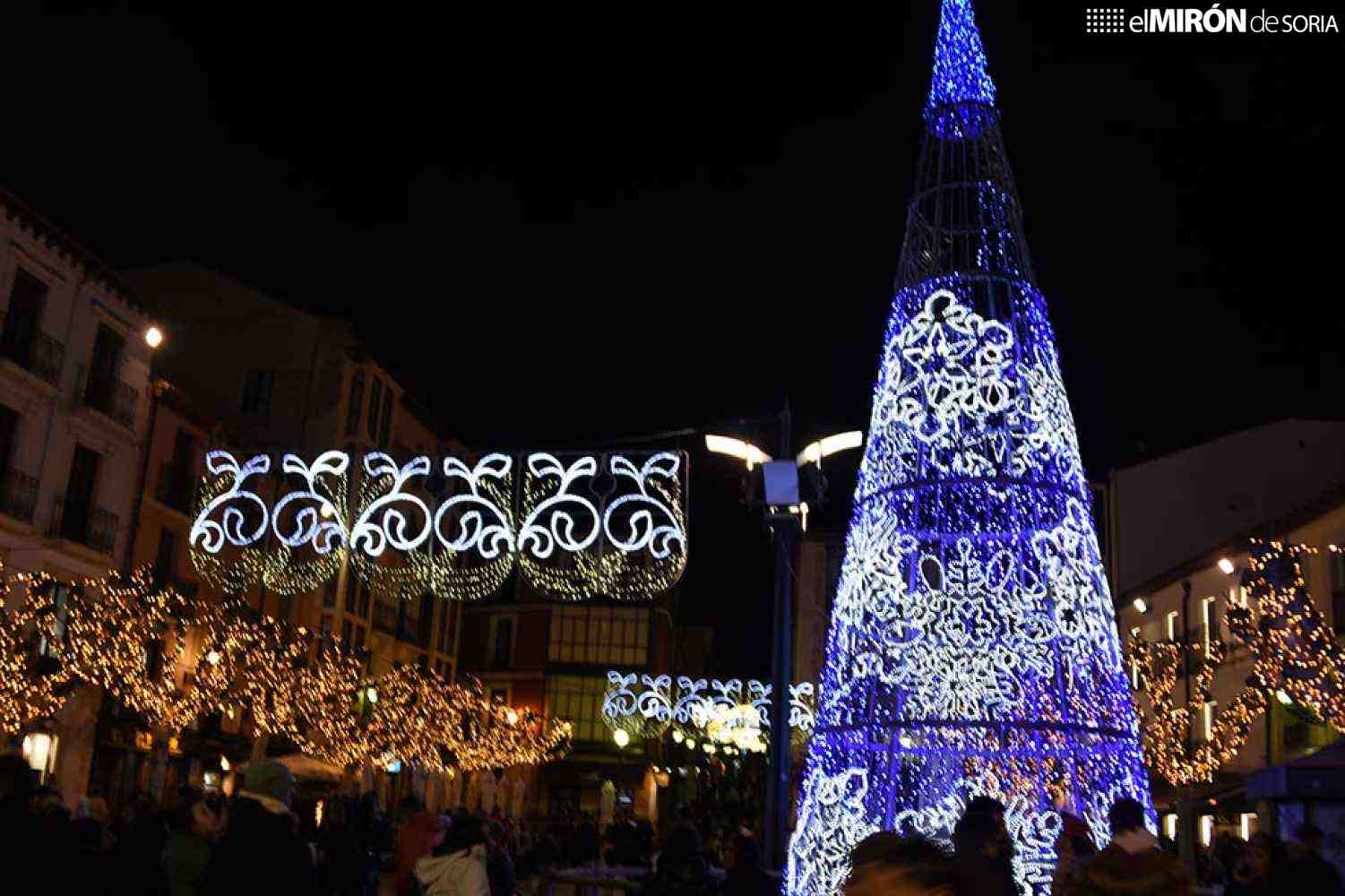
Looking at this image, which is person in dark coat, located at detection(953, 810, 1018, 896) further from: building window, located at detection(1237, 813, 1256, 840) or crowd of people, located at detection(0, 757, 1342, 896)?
building window, located at detection(1237, 813, 1256, 840)

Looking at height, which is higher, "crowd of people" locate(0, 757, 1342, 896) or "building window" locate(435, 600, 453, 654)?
"building window" locate(435, 600, 453, 654)

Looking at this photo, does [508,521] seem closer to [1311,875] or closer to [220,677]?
[1311,875]

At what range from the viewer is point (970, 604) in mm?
9570

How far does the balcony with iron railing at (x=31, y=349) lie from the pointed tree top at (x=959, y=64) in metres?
19.2

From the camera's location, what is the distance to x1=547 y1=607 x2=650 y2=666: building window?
201ft

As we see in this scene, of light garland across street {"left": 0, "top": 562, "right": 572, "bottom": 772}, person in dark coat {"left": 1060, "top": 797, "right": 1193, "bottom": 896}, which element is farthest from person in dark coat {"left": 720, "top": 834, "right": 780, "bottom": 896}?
light garland across street {"left": 0, "top": 562, "right": 572, "bottom": 772}

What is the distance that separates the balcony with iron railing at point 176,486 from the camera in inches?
1224

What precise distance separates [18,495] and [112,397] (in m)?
3.59

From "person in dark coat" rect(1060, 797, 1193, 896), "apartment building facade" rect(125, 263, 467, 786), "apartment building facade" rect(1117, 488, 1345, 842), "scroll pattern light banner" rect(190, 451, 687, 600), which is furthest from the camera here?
"apartment building facade" rect(125, 263, 467, 786)

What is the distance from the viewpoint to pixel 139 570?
24391 millimetres

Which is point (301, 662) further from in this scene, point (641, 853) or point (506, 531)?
point (506, 531)

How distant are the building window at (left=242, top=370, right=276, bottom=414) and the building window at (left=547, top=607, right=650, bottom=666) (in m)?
22.8

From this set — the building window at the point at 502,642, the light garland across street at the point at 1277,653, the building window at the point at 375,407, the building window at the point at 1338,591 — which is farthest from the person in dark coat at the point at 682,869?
the building window at the point at 502,642

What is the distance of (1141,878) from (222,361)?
4007 cm
